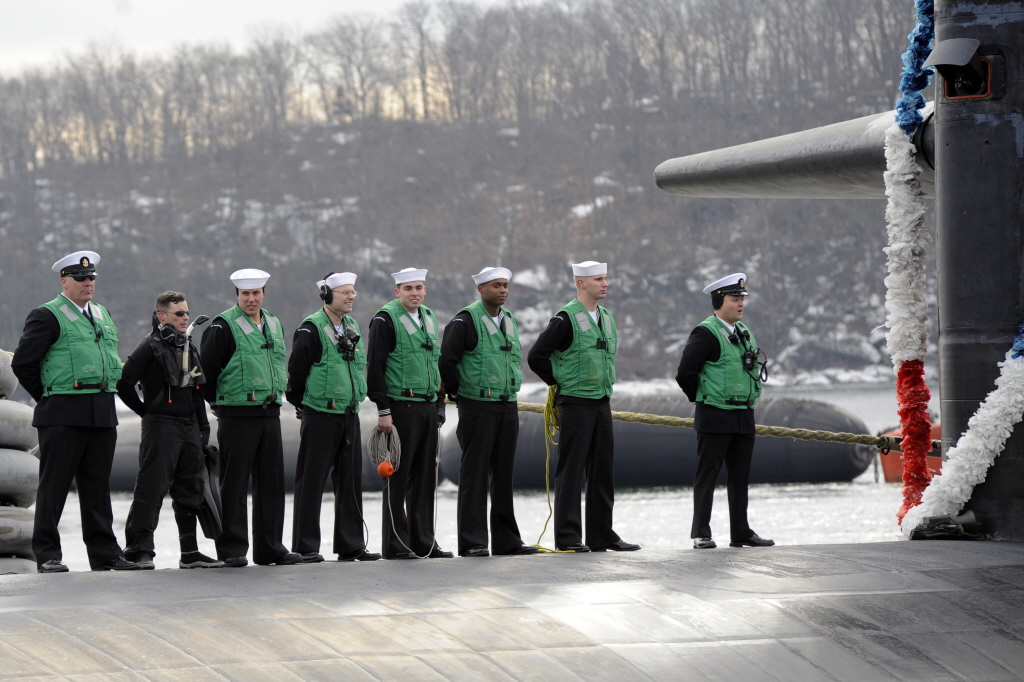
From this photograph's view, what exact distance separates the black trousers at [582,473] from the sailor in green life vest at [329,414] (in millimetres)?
1339

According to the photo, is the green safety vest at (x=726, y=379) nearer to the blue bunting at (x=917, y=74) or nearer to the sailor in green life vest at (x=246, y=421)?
the blue bunting at (x=917, y=74)

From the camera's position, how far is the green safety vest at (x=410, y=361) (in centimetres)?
862

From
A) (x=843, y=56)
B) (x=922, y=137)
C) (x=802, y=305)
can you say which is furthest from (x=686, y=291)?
(x=922, y=137)

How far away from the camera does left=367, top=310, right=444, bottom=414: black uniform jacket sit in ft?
27.7

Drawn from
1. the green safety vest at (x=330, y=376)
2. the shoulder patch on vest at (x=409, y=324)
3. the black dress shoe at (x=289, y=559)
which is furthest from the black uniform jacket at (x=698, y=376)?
the black dress shoe at (x=289, y=559)

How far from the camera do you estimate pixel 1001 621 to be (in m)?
5.36

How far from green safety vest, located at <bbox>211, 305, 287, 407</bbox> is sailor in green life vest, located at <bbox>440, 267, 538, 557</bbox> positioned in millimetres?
1124

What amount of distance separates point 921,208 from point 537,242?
3023 inches

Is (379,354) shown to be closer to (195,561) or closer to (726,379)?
(195,561)

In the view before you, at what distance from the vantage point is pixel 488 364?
8.69m

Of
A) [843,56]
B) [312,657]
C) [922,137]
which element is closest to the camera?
[312,657]

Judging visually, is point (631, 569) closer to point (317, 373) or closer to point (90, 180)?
point (317, 373)

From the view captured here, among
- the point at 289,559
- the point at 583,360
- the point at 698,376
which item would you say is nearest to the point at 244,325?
the point at 289,559

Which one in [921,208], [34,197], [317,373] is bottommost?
[317,373]
